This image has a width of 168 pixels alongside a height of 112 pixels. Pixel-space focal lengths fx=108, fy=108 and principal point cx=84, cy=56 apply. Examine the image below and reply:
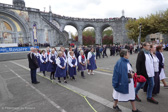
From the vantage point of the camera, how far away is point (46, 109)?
3.54 m

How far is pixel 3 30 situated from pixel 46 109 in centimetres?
2937

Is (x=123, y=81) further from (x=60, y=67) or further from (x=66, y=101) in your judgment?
(x=60, y=67)

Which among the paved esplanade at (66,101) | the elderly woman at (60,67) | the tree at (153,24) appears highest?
the tree at (153,24)

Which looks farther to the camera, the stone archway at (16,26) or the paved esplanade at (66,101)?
the stone archway at (16,26)

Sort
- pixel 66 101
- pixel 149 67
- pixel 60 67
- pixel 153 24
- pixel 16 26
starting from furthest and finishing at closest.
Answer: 1. pixel 16 26
2. pixel 153 24
3. pixel 60 67
4. pixel 66 101
5. pixel 149 67

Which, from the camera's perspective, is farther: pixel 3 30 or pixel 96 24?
pixel 96 24

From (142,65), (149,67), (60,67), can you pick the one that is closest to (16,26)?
(60,67)

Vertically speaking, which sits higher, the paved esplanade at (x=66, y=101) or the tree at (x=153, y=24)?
the tree at (x=153, y=24)

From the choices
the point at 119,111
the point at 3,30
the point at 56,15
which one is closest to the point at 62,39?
the point at 56,15

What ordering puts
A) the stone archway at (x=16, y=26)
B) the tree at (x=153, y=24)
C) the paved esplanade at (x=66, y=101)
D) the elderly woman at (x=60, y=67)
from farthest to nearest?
the stone archway at (x=16, y=26), the tree at (x=153, y=24), the elderly woman at (x=60, y=67), the paved esplanade at (x=66, y=101)

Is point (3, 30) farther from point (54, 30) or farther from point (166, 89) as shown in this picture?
point (166, 89)

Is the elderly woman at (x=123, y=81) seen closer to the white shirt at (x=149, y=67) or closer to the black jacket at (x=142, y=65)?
→ the black jacket at (x=142, y=65)

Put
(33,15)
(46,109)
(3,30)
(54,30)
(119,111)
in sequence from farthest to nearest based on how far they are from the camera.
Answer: (54,30)
(33,15)
(3,30)
(46,109)
(119,111)

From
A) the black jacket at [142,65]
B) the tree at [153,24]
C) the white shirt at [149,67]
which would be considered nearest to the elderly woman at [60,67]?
the black jacket at [142,65]
